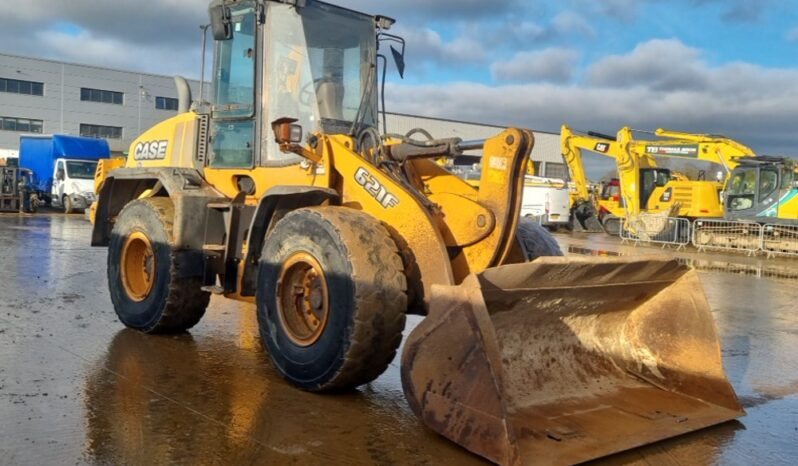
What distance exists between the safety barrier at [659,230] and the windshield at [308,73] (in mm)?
18340

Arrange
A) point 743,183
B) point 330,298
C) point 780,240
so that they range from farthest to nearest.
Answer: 1. point 743,183
2. point 780,240
3. point 330,298

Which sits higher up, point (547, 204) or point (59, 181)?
point (59, 181)

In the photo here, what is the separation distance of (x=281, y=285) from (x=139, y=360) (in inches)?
61.5

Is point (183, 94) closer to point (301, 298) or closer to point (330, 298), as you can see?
point (301, 298)

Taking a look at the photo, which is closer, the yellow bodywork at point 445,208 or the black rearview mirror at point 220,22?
the yellow bodywork at point 445,208

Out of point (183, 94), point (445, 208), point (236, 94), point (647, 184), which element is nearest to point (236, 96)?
point (236, 94)

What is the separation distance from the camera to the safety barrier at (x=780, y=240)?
790 inches

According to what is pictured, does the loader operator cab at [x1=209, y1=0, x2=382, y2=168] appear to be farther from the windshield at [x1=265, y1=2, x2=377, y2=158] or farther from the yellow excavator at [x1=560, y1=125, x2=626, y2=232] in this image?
the yellow excavator at [x1=560, y1=125, x2=626, y2=232]

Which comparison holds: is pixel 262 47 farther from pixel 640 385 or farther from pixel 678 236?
pixel 678 236

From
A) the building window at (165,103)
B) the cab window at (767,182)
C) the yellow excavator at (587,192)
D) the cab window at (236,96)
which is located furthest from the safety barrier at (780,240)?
the building window at (165,103)

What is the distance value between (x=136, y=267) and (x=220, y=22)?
249 cm

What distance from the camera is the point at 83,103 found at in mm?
47562

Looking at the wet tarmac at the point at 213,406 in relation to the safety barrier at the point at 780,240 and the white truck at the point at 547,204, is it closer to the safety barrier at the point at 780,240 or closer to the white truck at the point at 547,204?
the safety barrier at the point at 780,240

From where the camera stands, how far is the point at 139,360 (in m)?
5.79
